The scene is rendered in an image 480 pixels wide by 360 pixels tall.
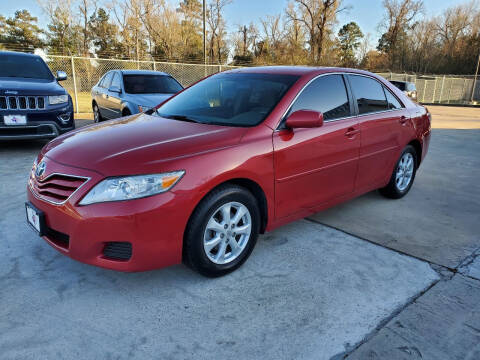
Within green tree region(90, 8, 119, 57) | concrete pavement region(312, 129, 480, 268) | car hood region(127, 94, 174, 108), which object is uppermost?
green tree region(90, 8, 119, 57)

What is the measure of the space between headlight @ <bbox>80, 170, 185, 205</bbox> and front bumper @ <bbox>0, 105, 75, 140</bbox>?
4607 mm

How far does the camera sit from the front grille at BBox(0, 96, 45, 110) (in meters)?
5.81

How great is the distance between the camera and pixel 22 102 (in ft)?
19.6

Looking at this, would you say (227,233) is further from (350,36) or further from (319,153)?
(350,36)

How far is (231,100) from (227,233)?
4.27ft

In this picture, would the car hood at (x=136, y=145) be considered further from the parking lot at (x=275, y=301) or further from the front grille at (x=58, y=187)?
the parking lot at (x=275, y=301)

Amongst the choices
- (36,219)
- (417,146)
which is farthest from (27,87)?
(417,146)

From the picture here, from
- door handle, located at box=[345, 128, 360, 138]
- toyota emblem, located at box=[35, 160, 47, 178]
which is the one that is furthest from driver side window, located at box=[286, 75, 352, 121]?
toyota emblem, located at box=[35, 160, 47, 178]

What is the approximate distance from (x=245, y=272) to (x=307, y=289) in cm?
50

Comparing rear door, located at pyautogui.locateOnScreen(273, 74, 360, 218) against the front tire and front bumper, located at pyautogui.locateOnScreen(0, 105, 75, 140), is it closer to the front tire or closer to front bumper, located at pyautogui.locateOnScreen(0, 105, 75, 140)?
the front tire

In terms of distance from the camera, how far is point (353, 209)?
425 cm

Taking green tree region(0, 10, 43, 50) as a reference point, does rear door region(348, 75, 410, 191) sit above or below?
below

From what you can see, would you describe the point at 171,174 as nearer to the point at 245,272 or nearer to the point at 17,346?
the point at 245,272

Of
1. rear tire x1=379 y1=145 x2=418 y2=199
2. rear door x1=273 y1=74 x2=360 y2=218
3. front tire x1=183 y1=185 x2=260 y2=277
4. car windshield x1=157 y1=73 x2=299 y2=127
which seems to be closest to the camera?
front tire x1=183 y1=185 x2=260 y2=277
